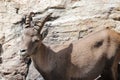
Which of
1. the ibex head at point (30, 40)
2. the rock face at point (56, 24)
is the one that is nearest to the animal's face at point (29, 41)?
the ibex head at point (30, 40)

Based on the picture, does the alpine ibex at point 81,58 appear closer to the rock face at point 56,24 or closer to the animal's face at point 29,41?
the animal's face at point 29,41

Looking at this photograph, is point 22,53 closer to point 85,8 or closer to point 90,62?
point 90,62

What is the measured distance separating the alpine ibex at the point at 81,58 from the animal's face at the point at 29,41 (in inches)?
3.3

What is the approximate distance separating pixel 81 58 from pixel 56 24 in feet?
8.38

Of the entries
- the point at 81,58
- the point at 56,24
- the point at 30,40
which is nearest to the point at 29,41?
the point at 30,40

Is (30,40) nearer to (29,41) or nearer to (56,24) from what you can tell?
(29,41)

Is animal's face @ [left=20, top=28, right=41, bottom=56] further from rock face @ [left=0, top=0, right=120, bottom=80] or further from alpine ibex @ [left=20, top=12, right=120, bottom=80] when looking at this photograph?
rock face @ [left=0, top=0, right=120, bottom=80]

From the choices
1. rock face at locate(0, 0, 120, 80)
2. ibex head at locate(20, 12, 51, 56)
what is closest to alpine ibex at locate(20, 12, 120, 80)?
ibex head at locate(20, 12, 51, 56)

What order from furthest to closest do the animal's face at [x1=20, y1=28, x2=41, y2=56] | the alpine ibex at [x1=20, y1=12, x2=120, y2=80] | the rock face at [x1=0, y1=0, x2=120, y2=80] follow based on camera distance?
1. the rock face at [x1=0, y1=0, x2=120, y2=80]
2. the alpine ibex at [x1=20, y1=12, x2=120, y2=80]
3. the animal's face at [x1=20, y1=28, x2=41, y2=56]

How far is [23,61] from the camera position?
11812 mm

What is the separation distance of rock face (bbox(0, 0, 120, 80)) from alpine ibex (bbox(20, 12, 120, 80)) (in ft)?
4.95

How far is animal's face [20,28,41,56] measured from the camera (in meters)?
9.16

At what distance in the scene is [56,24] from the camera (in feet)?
40.1

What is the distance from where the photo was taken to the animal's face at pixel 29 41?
9160mm
